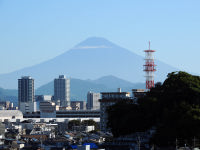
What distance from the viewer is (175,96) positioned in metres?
66.8

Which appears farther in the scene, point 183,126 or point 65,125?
point 65,125

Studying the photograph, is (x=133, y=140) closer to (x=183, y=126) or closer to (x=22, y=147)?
(x=22, y=147)

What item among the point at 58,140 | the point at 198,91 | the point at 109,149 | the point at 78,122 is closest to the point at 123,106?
the point at 109,149

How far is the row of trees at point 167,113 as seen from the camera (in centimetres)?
5972

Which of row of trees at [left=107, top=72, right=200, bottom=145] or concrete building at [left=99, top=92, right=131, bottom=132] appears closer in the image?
row of trees at [left=107, top=72, right=200, bottom=145]

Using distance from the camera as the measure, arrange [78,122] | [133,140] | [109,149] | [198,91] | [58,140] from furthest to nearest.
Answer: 1. [78,122]
2. [58,140]
3. [133,140]
4. [109,149]
5. [198,91]

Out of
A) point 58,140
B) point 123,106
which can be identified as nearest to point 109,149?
point 123,106

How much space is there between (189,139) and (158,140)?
113 inches

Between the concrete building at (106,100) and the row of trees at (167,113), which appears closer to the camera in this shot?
the row of trees at (167,113)

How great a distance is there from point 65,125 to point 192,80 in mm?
90926

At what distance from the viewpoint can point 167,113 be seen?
6150 cm

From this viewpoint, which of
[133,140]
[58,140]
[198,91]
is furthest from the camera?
[58,140]

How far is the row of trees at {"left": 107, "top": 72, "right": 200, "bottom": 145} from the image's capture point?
59719 millimetres

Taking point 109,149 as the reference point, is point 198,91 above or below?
above
